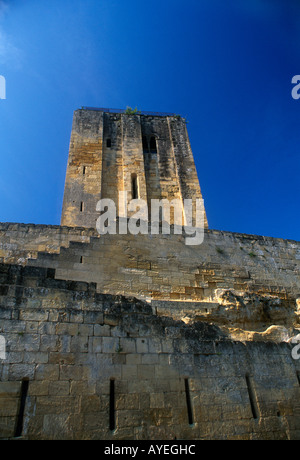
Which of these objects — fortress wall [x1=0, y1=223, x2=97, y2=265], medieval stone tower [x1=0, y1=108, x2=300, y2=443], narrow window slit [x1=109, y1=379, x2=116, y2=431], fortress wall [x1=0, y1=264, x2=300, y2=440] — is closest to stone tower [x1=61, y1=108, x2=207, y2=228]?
fortress wall [x1=0, y1=223, x2=97, y2=265]

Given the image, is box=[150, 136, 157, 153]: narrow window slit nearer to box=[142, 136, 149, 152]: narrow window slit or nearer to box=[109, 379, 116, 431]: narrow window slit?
box=[142, 136, 149, 152]: narrow window slit

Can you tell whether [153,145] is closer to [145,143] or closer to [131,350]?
[145,143]

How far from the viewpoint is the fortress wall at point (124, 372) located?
5.36m

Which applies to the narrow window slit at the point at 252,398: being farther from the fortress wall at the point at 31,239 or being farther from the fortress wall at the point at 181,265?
the fortress wall at the point at 31,239

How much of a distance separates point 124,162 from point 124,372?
574 inches

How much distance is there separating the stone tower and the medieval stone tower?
681 cm

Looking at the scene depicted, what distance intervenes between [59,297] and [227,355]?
3242mm

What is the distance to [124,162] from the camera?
19203 millimetres

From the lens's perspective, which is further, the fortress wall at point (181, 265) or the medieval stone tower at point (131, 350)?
the fortress wall at point (181, 265)

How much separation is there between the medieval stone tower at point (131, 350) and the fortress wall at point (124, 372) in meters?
0.02

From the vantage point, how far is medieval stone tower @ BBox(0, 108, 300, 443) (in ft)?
17.8

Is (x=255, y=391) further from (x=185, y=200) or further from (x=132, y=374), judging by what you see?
(x=185, y=200)

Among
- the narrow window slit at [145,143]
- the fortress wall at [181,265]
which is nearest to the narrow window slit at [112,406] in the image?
the fortress wall at [181,265]

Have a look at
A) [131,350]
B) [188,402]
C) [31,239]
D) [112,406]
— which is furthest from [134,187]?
[112,406]
